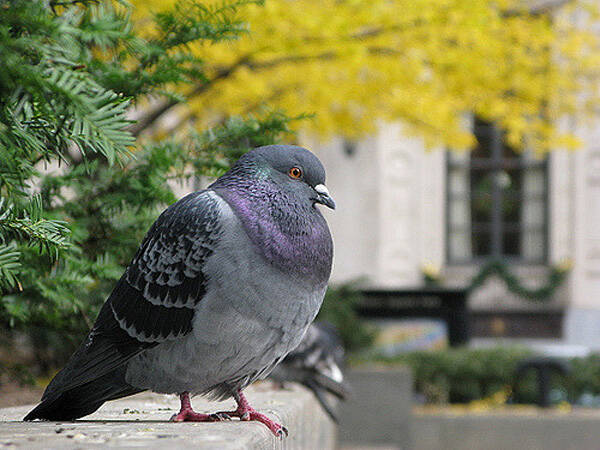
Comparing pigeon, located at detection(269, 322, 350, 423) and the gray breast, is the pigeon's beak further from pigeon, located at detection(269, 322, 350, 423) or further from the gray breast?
pigeon, located at detection(269, 322, 350, 423)

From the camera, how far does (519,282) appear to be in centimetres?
1906

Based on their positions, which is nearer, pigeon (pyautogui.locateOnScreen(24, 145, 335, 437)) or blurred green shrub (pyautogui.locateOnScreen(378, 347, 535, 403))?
pigeon (pyautogui.locateOnScreen(24, 145, 335, 437))

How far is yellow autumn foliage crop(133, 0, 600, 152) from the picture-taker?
7430 millimetres

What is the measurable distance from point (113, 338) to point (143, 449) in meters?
0.74

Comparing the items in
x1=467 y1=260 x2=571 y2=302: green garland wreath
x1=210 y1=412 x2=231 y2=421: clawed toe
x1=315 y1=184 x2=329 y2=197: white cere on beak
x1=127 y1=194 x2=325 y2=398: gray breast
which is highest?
x1=315 y1=184 x2=329 y2=197: white cere on beak

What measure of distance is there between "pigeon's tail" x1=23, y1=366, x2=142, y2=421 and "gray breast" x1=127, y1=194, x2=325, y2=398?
0.68 feet

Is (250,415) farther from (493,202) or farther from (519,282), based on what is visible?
(493,202)

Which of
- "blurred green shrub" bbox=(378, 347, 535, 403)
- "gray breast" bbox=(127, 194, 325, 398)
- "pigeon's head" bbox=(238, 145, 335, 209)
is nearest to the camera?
"gray breast" bbox=(127, 194, 325, 398)

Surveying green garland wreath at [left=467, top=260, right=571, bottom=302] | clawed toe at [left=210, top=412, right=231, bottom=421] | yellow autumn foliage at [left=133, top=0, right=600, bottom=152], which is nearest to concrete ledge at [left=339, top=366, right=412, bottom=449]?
yellow autumn foliage at [left=133, top=0, right=600, bottom=152]

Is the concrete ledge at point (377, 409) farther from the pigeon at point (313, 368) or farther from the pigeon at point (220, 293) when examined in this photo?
the pigeon at point (220, 293)

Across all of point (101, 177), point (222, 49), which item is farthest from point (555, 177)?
point (101, 177)

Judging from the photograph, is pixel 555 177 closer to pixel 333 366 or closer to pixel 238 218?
pixel 333 366

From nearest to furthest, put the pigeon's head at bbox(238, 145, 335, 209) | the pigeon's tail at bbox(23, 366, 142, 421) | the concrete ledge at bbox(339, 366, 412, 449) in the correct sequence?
the pigeon's head at bbox(238, 145, 335, 209) < the pigeon's tail at bbox(23, 366, 142, 421) < the concrete ledge at bbox(339, 366, 412, 449)

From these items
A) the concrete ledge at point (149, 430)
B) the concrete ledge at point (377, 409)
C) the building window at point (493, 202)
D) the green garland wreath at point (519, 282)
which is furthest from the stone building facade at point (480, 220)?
the concrete ledge at point (149, 430)
